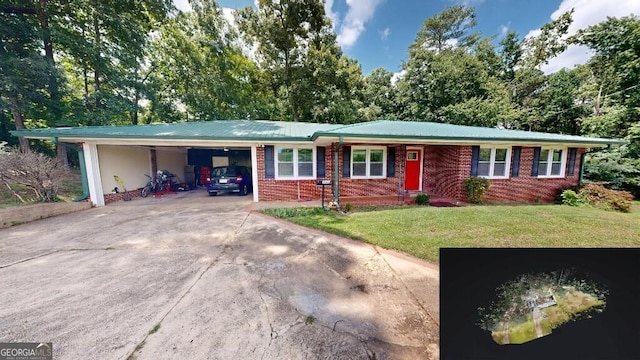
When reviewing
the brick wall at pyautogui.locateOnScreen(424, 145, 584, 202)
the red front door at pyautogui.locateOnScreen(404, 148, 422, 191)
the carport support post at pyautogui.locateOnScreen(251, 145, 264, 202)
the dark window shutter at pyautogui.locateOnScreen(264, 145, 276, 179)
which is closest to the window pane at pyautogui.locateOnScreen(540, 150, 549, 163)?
the brick wall at pyautogui.locateOnScreen(424, 145, 584, 202)

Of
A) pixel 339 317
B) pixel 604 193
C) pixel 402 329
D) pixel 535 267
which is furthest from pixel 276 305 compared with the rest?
pixel 604 193

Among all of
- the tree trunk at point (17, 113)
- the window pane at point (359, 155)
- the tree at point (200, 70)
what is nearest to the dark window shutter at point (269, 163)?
the window pane at point (359, 155)

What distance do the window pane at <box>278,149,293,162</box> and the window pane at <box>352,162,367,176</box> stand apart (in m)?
2.56

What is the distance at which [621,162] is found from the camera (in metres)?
11.2

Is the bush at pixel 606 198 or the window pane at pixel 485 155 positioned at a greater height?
the window pane at pixel 485 155

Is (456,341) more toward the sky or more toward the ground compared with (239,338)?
more toward the sky

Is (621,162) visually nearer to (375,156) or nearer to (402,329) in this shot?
(375,156)

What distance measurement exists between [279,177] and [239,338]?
6658 millimetres

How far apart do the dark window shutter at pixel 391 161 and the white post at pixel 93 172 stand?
10.7m

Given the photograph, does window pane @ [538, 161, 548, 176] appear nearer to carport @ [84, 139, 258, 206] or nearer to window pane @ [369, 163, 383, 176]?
window pane @ [369, 163, 383, 176]

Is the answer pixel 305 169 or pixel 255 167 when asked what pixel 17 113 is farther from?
pixel 305 169

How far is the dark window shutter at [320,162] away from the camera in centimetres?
863

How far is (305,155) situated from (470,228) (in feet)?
18.8

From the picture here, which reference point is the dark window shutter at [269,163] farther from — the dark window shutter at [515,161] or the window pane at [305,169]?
the dark window shutter at [515,161]
